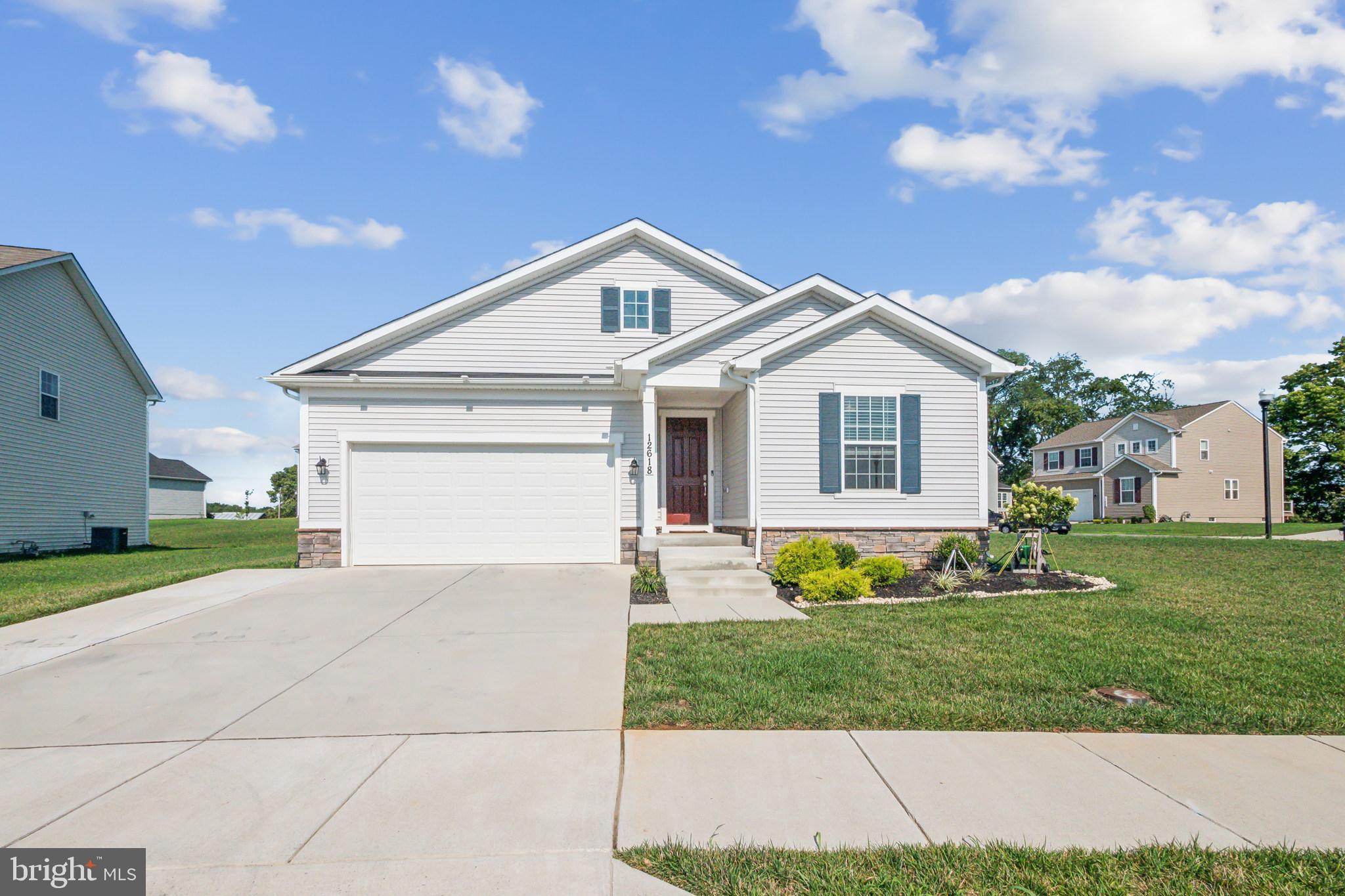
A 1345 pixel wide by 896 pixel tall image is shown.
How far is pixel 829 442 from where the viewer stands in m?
11.9

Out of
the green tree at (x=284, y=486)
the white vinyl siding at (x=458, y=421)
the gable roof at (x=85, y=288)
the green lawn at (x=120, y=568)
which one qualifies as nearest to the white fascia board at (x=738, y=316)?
the white vinyl siding at (x=458, y=421)

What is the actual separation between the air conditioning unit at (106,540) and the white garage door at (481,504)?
1189 centimetres

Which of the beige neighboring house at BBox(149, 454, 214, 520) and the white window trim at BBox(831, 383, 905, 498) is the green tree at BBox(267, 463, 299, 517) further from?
the white window trim at BBox(831, 383, 905, 498)

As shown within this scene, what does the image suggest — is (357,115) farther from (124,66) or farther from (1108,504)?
(1108,504)

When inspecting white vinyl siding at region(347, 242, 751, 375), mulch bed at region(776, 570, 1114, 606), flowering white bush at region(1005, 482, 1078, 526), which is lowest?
mulch bed at region(776, 570, 1114, 606)

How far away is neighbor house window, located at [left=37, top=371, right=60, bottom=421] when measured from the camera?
1755 cm

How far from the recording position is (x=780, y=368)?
39.1ft

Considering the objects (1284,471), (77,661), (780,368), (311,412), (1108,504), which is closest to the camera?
(77,661)

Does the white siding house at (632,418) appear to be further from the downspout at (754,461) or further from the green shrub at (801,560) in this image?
the green shrub at (801,560)

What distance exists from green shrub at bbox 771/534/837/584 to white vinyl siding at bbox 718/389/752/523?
58.5 inches

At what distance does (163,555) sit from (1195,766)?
68.5ft

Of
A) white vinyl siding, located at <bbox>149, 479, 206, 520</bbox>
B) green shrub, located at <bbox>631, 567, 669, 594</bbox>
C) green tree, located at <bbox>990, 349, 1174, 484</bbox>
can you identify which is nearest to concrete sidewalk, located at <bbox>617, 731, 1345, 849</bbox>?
green shrub, located at <bbox>631, 567, 669, 594</bbox>

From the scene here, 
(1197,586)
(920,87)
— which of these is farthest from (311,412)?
(1197,586)

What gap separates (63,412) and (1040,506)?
882 inches
